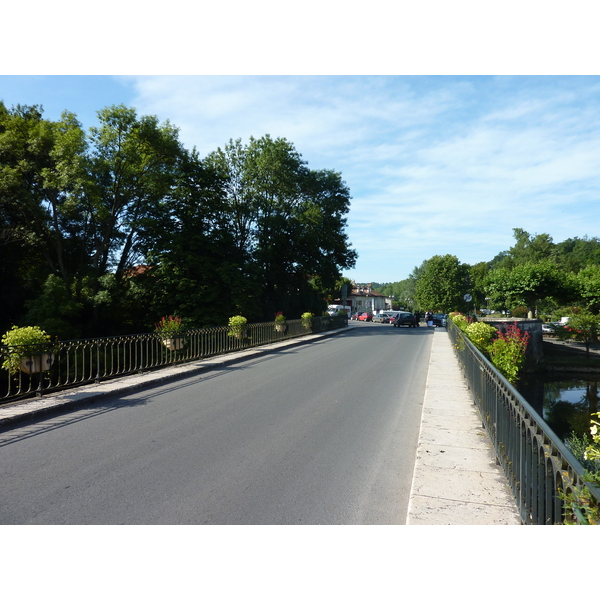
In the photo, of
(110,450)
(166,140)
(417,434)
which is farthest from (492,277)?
(110,450)

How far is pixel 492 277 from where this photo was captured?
4197 centimetres

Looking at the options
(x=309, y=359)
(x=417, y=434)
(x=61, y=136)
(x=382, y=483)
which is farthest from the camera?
(x=61, y=136)

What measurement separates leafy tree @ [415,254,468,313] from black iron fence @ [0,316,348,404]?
93.8 feet

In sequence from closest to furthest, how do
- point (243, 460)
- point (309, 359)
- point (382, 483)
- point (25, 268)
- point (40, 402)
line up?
point (382, 483) → point (243, 460) → point (40, 402) → point (309, 359) → point (25, 268)

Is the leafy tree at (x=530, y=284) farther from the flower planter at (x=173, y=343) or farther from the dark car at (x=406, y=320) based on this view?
the flower planter at (x=173, y=343)

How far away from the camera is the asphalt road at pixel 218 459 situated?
3.90 metres

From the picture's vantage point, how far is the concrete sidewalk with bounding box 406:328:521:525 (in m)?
3.68

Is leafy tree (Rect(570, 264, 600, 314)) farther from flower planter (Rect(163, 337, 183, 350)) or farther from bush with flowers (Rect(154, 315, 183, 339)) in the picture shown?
flower planter (Rect(163, 337, 183, 350))

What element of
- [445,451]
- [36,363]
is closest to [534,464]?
[445,451]

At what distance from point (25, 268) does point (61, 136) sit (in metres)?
8.41

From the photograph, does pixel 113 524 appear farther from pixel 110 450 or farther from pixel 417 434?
pixel 417 434

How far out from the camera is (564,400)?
26766mm

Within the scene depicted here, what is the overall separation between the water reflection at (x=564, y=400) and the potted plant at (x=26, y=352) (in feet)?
60.1

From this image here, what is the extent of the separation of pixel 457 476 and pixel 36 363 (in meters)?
7.23
